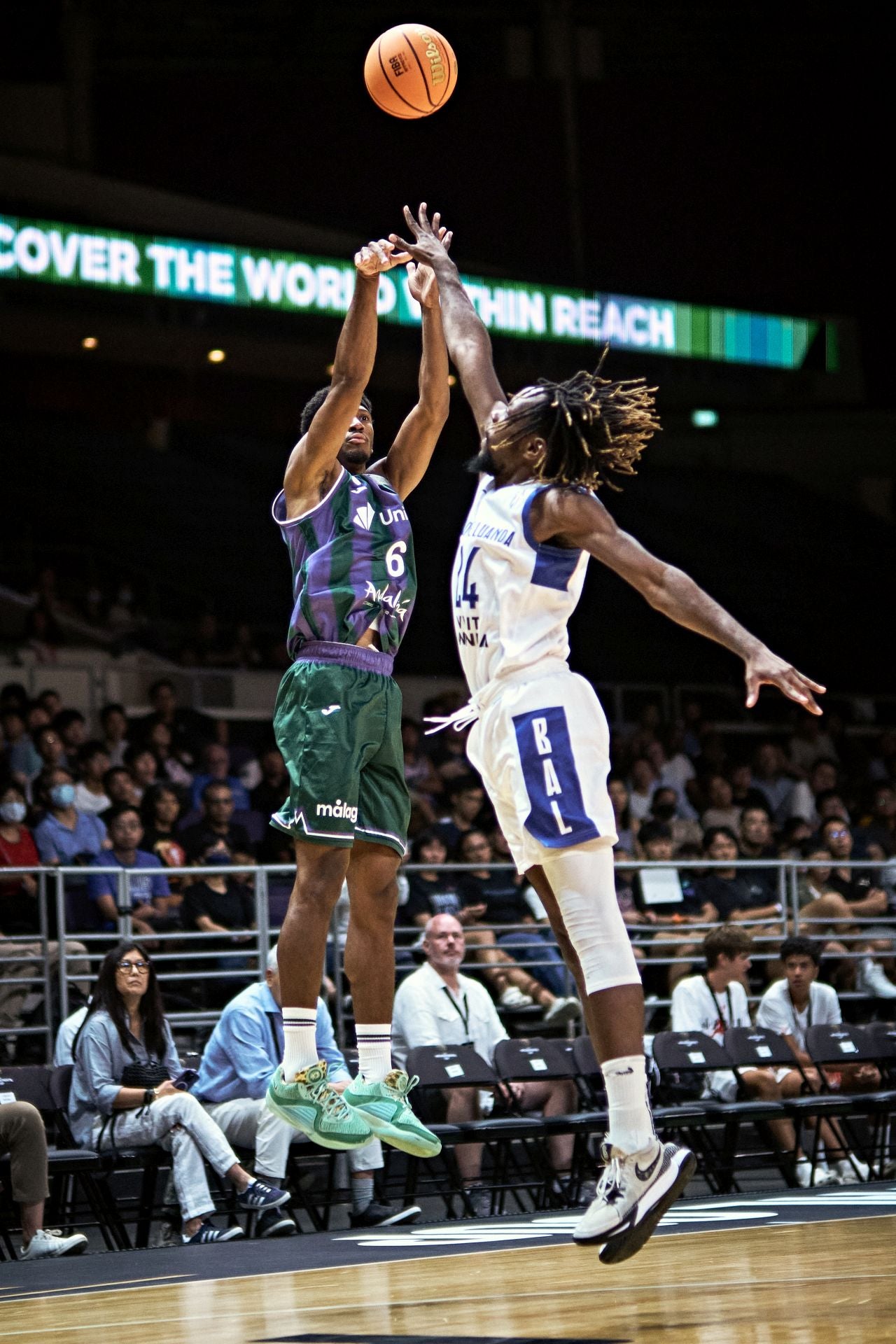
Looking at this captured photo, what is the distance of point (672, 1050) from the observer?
32.8 feet

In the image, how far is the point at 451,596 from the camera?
6598mm

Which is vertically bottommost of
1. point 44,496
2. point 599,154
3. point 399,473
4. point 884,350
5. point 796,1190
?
point 796,1190

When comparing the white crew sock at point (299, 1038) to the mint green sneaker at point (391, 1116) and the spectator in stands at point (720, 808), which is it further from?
the spectator in stands at point (720, 808)

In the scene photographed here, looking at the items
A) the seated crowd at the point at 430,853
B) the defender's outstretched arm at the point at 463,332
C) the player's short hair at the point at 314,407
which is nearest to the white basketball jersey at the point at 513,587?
the defender's outstretched arm at the point at 463,332

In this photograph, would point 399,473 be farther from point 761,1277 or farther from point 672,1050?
point 672,1050

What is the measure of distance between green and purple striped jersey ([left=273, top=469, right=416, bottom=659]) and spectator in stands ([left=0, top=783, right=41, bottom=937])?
535 centimetres

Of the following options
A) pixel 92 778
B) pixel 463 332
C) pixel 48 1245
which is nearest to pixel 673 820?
pixel 92 778

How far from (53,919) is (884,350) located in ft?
48.9

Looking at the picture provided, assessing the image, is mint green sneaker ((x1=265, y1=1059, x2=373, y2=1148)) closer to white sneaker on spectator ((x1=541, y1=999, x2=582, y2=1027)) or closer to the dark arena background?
the dark arena background

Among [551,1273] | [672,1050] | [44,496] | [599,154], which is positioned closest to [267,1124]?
[672,1050]

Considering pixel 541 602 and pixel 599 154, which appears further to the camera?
pixel 599 154

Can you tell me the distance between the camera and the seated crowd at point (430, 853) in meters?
10.6

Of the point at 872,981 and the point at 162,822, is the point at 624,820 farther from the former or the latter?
the point at 162,822

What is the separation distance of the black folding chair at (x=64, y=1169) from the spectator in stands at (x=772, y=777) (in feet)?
28.4
